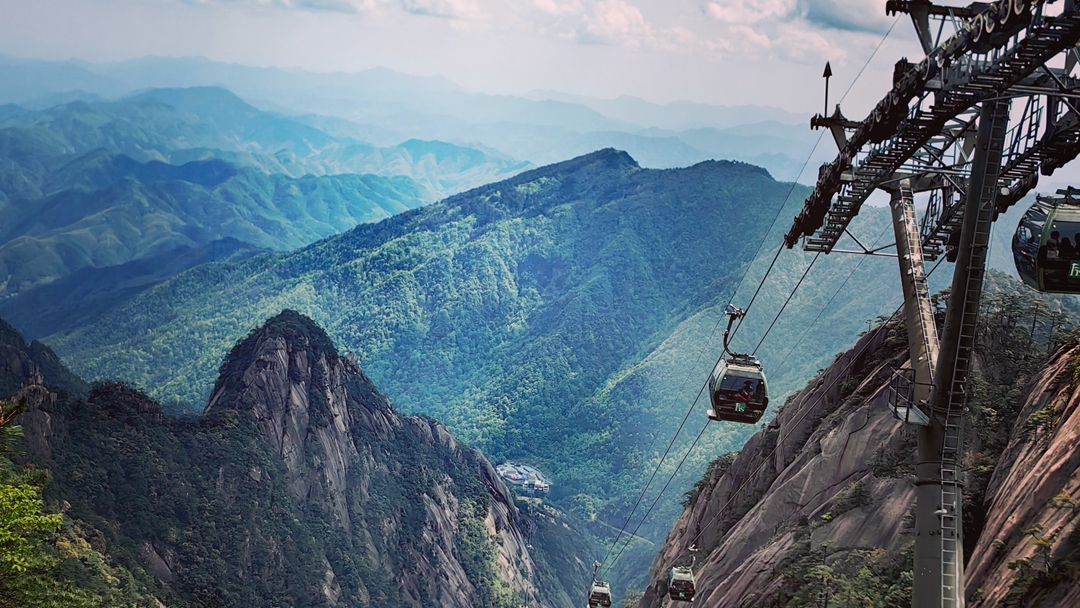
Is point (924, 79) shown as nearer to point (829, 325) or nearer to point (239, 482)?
point (239, 482)

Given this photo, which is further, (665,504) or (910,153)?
(665,504)

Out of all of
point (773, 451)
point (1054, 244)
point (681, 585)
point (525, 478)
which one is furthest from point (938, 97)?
point (525, 478)

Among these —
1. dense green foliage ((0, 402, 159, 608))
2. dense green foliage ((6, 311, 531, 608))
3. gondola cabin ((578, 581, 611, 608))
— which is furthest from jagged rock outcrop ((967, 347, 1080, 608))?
dense green foliage ((6, 311, 531, 608))

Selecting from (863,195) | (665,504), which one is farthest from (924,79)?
(665,504)

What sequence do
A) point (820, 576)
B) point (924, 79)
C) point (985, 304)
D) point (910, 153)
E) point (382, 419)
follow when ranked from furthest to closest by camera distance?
point (382, 419) → point (985, 304) → point (820, 576) → point (910, 153) → point (924, 79)

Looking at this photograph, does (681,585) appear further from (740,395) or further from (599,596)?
(599,596)

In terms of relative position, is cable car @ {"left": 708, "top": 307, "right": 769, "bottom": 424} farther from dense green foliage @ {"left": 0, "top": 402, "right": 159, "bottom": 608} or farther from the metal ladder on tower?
dense green foliage @ {"left": 0, "top": 402, "right": 159, "bottom": 608}
